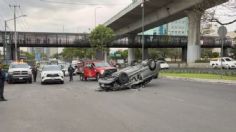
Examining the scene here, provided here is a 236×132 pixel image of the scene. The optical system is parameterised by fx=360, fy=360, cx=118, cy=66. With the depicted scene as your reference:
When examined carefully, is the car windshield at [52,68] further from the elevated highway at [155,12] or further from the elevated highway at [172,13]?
the elevated highway at [172,13]

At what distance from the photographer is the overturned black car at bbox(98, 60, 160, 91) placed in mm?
21250

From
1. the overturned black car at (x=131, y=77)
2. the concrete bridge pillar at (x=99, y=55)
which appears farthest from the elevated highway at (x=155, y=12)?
the overturned black car at (x=131, y=77)

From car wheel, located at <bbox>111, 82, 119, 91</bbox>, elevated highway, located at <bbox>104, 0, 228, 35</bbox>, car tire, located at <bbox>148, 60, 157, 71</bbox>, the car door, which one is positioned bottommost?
car wheel, located at <bbox>111, 82, 119, 91</bbox>

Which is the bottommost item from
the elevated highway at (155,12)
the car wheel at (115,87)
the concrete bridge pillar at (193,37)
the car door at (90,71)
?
the car wheel at (115,87)

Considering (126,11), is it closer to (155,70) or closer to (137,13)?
(137,13)

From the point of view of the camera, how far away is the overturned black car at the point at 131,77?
21250 millimetres

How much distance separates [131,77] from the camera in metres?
21.9

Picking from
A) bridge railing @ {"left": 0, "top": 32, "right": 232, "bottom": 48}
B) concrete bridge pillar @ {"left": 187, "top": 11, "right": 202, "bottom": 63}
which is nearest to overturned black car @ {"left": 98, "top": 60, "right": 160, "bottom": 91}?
concrete bridge pillar @ {"left": 187, "top": 11, "right": 202, "bottom": 63}

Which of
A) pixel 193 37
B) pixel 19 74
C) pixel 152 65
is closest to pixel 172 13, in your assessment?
pixel 193 37

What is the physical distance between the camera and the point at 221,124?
362 inches

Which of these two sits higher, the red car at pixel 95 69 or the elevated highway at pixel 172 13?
the elevated highway at pixel 172 13

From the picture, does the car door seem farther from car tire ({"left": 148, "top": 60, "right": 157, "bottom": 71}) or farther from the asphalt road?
the asphalt road

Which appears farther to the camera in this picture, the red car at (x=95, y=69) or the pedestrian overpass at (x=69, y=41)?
the pedestrian overpass at (x=69, y=41)

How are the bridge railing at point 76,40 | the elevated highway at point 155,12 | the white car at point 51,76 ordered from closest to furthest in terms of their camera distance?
the white car at point 51,76
the elevated highway at point 155,12
the bridge railing at point 76,40
